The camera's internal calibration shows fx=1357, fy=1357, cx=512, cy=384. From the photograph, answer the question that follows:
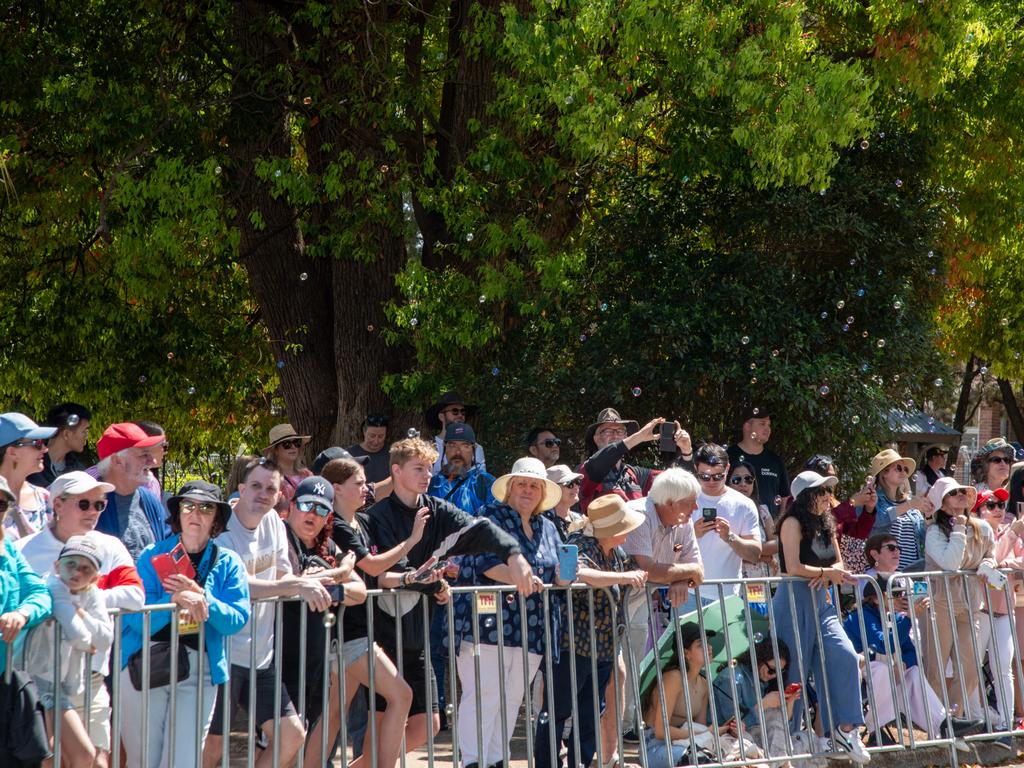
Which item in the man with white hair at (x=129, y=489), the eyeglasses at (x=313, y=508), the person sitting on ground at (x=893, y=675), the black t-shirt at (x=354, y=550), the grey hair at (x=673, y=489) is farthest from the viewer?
the person sitting on ground at (x=893, y=675)

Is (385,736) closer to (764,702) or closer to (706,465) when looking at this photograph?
(764,702)

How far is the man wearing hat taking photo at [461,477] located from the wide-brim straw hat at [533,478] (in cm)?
154

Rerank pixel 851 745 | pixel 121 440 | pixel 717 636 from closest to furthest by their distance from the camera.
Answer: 1. pixel 121 440
2. pixel 851 745
3. pixel 717 636

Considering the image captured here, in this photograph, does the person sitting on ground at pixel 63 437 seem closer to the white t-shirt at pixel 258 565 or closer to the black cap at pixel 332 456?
the black cap at pixel 332 456

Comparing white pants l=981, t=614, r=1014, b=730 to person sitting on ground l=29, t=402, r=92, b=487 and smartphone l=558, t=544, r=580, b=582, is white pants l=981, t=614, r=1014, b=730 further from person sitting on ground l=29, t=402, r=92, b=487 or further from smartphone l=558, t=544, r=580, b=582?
person sitting on ground l=29, t=402, r=92, b=487

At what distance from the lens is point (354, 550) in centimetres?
657

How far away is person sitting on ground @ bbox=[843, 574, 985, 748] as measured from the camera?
777 centimetres

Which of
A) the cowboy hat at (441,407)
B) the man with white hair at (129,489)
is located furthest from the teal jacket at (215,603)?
the cowboy hat at (441,407)

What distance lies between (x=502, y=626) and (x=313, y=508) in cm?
113

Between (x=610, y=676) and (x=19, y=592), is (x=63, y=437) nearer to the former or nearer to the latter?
(x=19, y=592)

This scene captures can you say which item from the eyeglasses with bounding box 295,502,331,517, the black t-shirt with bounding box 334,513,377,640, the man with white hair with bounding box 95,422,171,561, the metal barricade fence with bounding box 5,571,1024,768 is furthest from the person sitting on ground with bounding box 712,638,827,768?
the man with white hair with bounding box 95,422,171,561

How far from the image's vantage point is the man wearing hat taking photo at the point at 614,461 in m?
8.27

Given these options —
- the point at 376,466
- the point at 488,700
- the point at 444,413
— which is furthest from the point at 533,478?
the point at 444,413

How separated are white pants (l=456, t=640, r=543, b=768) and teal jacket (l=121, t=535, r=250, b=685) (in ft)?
4.37
